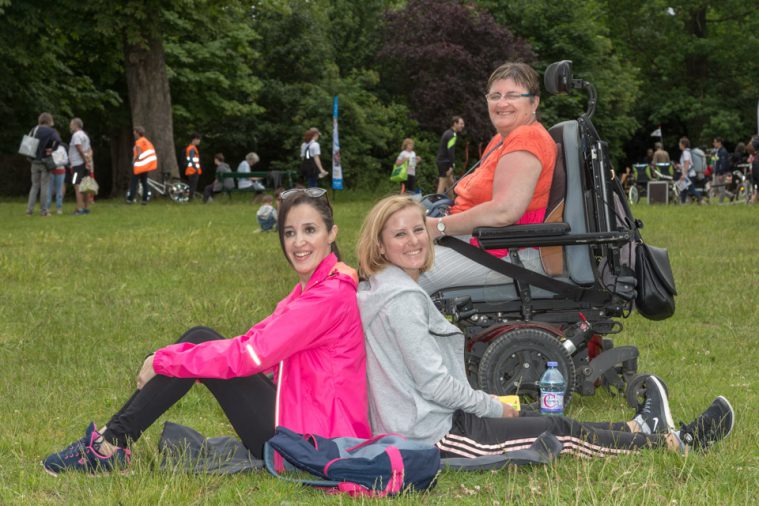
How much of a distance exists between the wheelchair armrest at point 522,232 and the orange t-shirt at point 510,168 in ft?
0.81

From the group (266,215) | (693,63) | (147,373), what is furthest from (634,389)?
(693,63)

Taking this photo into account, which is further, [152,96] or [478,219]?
[152,96]

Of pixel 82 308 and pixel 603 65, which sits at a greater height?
pixel 603 65

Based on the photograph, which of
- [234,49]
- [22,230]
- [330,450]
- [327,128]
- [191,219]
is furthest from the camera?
[327,128]

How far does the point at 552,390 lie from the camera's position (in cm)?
546

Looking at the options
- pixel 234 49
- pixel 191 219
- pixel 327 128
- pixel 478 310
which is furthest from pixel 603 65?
pixel 478 310

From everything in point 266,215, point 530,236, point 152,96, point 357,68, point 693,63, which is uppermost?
point 693,63

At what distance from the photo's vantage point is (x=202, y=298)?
977cm

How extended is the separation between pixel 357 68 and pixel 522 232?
1844 inches

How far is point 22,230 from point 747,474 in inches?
585

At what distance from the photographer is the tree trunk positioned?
29766mm

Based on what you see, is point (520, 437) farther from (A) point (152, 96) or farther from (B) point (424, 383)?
(A) point (152, 96)

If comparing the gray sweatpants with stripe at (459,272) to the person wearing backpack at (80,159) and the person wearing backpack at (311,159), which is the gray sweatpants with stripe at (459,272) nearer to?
the person wearing backpack at (80,159)

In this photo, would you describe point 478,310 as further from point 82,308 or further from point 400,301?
point 82,308
